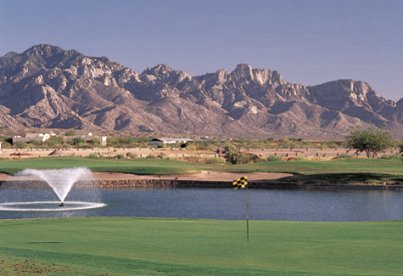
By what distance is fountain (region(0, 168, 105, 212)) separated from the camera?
46.8 m

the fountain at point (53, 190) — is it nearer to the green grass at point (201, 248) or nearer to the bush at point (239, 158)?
the green grass at point (201, 248)

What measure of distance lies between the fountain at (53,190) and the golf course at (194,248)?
14300mm

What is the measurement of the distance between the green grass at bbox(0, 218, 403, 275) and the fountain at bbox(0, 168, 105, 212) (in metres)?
15.8

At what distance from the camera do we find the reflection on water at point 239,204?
140ft

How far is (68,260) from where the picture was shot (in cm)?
1894

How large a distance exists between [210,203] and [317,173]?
23.8 metres

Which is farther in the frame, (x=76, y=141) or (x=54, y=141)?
(x=76, y=141)

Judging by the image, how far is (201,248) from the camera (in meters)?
22.0

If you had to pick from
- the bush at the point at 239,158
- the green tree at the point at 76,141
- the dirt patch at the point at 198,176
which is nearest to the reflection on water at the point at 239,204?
the dirt patch at the point at 198,176

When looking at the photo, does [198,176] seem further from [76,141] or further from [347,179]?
A: [76,141]

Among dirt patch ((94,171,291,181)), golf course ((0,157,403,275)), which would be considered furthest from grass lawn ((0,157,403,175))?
golf course ((0,157,403,275))

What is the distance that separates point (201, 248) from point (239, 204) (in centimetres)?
2780

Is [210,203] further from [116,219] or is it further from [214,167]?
[214,167]

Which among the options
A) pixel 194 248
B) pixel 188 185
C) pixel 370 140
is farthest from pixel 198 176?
pixel 194 248
